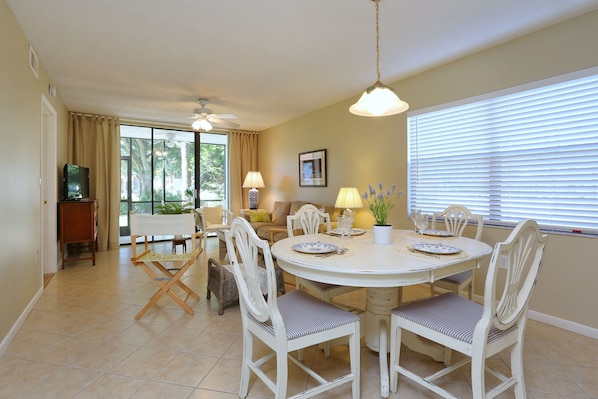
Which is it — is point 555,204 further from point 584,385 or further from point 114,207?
point 114,207

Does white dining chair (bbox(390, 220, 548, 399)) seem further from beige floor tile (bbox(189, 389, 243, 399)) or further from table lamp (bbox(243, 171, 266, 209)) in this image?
table lamp (bbox(243, 171, 266, 209))

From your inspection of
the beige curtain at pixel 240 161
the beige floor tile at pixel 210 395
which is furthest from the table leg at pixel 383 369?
the beige curtain at pixel 240 161

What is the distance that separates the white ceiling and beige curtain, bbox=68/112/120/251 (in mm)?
1316

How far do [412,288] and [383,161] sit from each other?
1.62m

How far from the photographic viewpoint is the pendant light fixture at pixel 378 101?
2.11m

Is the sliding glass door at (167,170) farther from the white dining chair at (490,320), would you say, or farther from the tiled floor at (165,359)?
the white dining chair at (490,320)

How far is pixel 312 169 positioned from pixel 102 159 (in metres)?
3.85

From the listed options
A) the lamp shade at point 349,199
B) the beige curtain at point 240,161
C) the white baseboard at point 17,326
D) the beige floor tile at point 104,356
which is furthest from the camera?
the beige curtain at point 240,161

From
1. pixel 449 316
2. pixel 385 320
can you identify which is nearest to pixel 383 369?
pixel 385 320

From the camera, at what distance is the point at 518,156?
108 inches

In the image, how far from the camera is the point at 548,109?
255 cm

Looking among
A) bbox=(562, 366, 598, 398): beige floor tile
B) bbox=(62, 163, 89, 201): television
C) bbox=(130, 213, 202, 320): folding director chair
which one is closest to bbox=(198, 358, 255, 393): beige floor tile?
bbox=(130, 213, 202, 320): folding director chair

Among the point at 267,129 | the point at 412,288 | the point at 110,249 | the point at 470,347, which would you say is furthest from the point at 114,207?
the point at 470,347

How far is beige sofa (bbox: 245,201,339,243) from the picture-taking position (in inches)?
184
